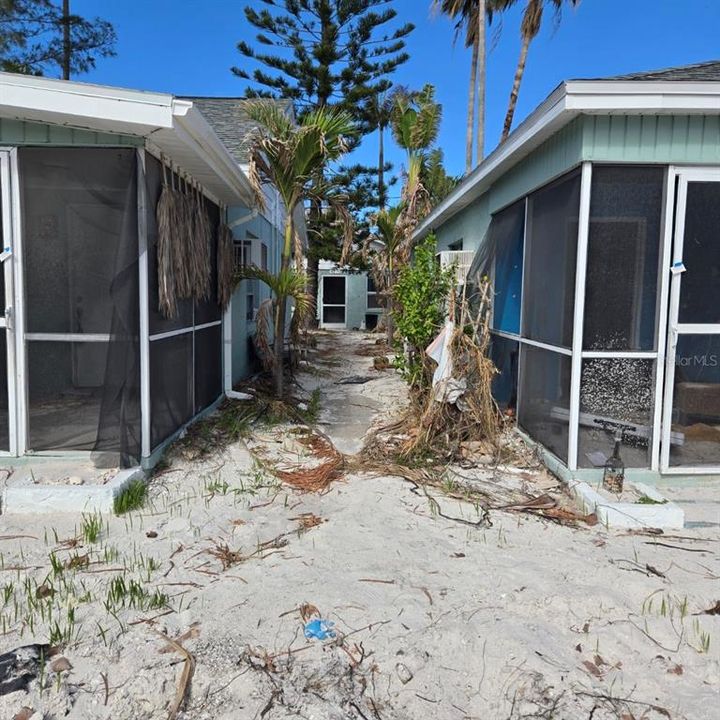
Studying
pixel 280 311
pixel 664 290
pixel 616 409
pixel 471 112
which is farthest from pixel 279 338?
pixel 471 112

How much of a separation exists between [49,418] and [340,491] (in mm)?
2266

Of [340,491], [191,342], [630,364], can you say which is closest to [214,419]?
[191,342]

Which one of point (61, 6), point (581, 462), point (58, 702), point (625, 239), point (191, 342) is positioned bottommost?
point (58, 702)

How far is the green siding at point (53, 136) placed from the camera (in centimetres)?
413

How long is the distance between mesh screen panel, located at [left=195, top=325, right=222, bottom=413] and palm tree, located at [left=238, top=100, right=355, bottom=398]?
0.69m

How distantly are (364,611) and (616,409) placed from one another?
2.58m

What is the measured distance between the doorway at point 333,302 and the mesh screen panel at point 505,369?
15247 mm

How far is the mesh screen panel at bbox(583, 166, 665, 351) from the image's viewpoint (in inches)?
161

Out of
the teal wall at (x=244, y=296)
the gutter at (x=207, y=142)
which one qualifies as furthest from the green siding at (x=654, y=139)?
the teal wall at (x=244, y=296)

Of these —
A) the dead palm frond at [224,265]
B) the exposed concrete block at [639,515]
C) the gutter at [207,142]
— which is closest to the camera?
the exposed concrete block at [639,515]

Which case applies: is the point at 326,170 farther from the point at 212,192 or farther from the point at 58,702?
the point at 58,702

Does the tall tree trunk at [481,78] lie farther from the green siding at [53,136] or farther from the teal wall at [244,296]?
the green siding at [53,136]

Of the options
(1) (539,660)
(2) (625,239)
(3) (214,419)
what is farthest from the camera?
Result: (3) (214,419)

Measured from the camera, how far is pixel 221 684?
7.19 ft
